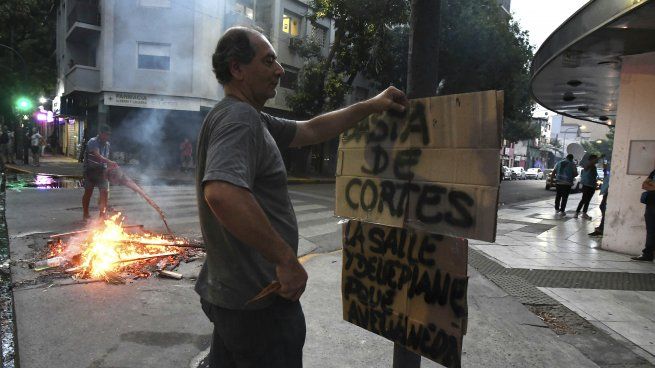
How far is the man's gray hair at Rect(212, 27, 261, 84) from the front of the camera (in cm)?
167

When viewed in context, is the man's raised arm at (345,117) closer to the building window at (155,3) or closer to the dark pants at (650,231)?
the dark pants at (650,231)

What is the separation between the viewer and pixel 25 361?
9.28 feet

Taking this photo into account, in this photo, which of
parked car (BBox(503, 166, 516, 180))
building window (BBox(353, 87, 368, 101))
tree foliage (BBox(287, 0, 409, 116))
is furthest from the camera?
parked car (BBox(503, 166, 516, 180))

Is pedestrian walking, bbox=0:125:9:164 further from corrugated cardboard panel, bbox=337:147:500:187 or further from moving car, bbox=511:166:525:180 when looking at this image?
moving car, bbox=511:166:525:180

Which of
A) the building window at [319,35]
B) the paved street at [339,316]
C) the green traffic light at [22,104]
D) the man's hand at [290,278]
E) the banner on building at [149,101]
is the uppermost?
the building window at [319,35]

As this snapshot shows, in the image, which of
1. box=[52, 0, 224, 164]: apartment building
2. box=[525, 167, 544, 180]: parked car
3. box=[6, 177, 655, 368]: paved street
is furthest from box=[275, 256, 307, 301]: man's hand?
box=[525, 167, 544, 180]: parked car

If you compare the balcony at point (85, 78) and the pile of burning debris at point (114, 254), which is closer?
the pile of burning debris at point (114, 254)

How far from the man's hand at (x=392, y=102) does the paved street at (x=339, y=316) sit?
72.6 inches

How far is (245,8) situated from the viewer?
845 inches

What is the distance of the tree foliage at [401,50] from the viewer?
1877cm

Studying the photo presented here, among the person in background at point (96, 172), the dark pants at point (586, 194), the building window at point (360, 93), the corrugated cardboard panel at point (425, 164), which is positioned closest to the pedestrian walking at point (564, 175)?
the dark pants at point (586, 194)

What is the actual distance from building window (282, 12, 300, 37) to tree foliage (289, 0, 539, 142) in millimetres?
2819

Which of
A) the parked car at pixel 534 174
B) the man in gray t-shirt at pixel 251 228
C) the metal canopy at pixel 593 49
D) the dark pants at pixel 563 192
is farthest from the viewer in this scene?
the parked car at pixel 534 174

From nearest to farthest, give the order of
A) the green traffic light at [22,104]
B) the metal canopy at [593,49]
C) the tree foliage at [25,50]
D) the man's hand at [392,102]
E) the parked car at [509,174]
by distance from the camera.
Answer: the man's hand at [392,102], the metal canopy at [593,49], the green traffic light at [22,104], the tree foliage at [25,50], the parked car at [509,174]
